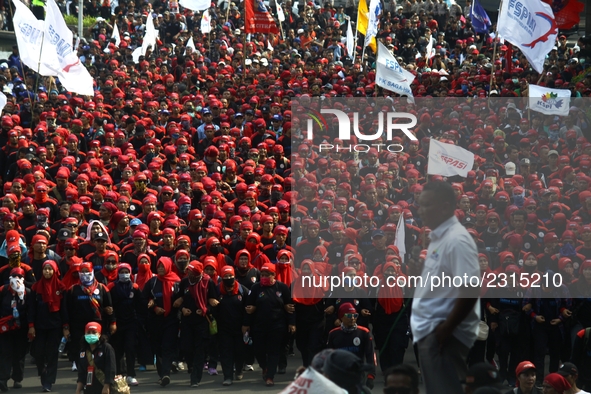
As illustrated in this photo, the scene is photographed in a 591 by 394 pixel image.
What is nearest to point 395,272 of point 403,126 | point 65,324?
point 65,324

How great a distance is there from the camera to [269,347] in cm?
1395

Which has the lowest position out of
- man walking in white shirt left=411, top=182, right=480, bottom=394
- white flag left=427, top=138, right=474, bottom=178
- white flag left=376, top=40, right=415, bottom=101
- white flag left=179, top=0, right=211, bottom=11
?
man walking in white shirt left=411, top=182, right=480, bottom=394

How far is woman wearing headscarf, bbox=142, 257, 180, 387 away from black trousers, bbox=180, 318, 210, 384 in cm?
15

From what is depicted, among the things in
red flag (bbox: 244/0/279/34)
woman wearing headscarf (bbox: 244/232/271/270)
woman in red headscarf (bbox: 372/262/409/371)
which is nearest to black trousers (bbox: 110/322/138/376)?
woman wearing headscarf (bbox: 244/232/271/270)

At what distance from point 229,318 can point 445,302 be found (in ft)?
27.3

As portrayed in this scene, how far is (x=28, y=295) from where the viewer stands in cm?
1371

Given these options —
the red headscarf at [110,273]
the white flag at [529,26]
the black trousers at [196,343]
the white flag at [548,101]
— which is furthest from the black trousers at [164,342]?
the white flag at [529,26]

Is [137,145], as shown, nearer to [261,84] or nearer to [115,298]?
[261,84]

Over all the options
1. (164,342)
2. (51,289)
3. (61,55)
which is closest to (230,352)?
(164,342)

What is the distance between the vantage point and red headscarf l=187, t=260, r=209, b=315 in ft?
45.6

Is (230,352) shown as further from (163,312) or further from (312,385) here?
(312,385)

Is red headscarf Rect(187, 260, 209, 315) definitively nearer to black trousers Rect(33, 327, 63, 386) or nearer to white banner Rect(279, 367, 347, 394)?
black trousers Rect(33, 327, 63, 386)

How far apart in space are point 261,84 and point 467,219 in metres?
9.64

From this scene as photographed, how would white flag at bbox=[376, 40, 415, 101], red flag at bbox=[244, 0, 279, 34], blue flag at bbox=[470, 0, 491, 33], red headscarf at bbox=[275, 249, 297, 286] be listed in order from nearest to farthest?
red headscarf at bbox=[275, 249, 297, 286]
white flag at bbox=[376, 40, 415, 101]
red flag at bbox=[244, 0, 279, 34]
blue flag at bbox=[470, 0, 491, 33]
